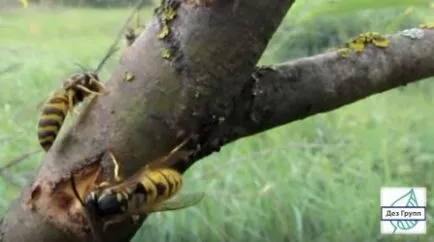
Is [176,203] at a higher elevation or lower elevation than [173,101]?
lower

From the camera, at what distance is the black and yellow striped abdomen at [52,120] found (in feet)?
1.85

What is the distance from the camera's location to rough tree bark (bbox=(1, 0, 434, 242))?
47 centimetres

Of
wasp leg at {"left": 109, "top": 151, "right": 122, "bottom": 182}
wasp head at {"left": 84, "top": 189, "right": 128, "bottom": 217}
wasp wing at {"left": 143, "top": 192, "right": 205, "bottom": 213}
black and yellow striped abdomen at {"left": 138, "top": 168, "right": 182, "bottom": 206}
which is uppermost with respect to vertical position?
wasp leg at {"left": 109, "top": 151, "right": 122, "bottom": 182}

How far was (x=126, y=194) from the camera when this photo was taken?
0.50m

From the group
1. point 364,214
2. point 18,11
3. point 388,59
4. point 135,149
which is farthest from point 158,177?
point 364,214

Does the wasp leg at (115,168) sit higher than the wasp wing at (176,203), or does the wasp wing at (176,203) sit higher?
the wasp leg at (115,168)

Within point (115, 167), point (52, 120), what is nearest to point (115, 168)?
point (115, 167)

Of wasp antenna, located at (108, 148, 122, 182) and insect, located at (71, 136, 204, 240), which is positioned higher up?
wasp antenna, located at (108, 148, 122, 182)

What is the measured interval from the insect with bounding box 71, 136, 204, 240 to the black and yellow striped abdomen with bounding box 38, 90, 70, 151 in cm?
8

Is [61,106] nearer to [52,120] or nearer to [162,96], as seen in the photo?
[52,120]

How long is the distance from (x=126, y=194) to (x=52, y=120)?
0.10m

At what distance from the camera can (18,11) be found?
0.93 metres

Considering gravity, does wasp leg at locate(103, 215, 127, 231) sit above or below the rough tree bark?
below

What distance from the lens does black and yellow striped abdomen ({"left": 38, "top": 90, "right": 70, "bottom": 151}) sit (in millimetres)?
563
